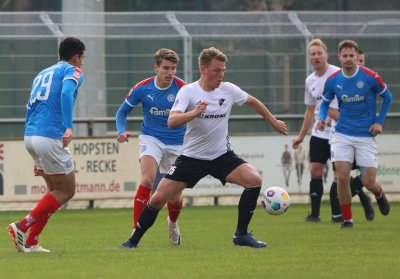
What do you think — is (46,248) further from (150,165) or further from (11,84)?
(11,84)

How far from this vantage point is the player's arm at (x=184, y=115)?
10695 mm

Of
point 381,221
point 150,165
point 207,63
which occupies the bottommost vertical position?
point 381,221

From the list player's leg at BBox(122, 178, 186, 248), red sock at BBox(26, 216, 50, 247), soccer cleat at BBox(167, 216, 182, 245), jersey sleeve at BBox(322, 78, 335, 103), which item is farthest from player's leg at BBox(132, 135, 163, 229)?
jersey sleeve at BBox(322, 78, 335, 103)

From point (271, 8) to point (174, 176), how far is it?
18.1 metres

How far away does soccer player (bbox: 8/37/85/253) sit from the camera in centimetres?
1136

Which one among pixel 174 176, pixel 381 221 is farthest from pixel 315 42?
pixel 174 176

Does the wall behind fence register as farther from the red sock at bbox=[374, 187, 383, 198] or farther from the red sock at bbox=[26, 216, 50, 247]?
the red sock at bbox=[26, 216, 50, 247]

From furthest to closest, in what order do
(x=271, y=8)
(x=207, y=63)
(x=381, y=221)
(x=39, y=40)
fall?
(x=271, y=8) → (x=39, y=40) → (x=381, y=221) → (x=207, y=63)

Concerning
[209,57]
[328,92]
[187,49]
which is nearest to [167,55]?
[209,57]

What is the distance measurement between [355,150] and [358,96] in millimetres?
654

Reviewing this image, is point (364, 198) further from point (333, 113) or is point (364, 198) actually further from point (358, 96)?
point (358, 96)

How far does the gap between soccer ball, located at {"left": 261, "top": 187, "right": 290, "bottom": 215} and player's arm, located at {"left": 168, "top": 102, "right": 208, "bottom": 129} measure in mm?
2063

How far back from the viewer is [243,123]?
71.2 feet

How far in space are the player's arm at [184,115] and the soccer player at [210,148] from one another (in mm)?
264
